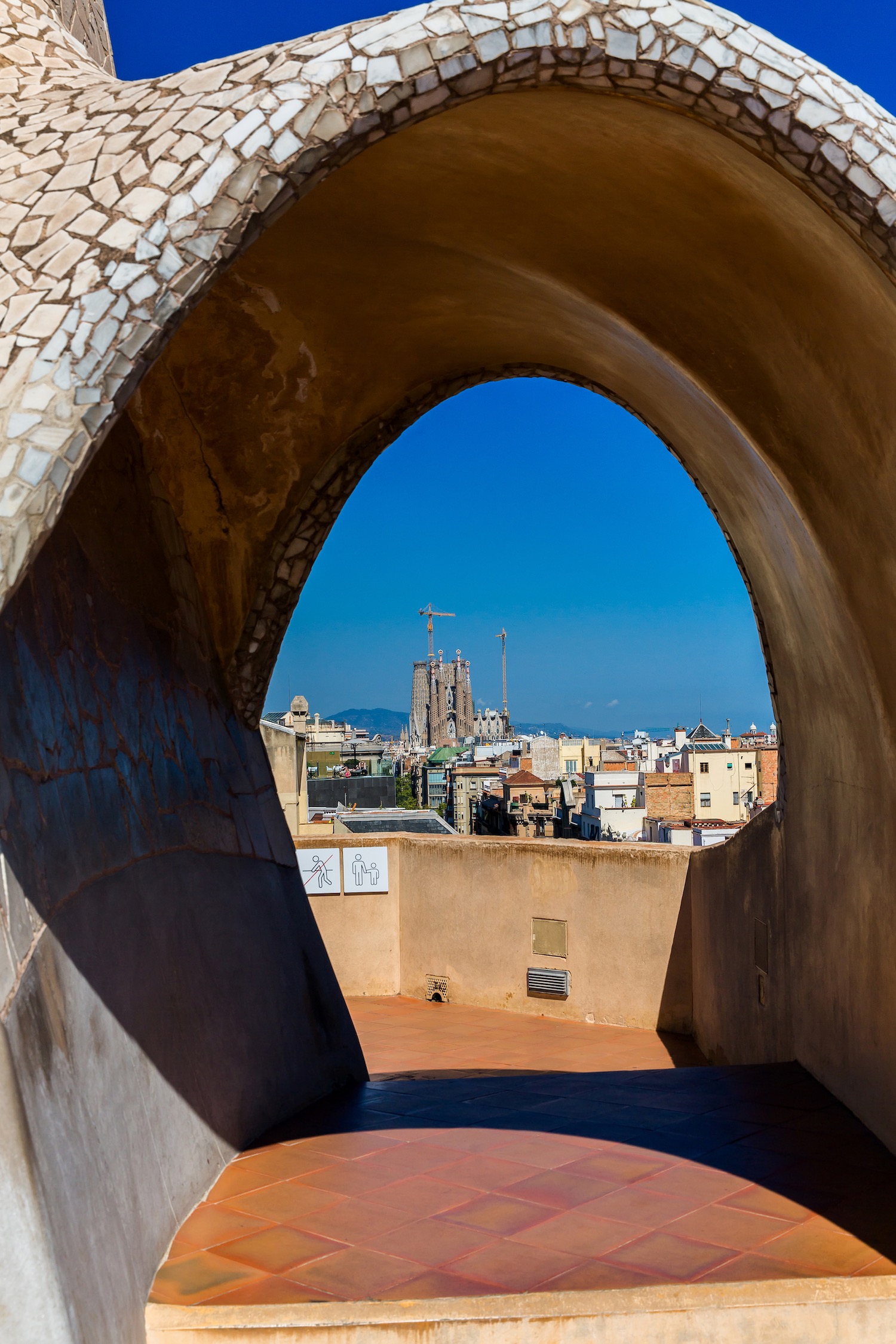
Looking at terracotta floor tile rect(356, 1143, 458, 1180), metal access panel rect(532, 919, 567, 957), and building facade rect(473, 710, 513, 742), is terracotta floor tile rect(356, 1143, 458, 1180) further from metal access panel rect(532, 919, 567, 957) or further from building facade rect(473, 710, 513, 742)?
building facade rect(473, 710, 513, 742)

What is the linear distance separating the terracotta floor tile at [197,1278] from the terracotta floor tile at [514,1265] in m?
0.63

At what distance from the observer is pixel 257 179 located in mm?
3217

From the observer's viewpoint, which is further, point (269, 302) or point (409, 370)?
point (409, 370)

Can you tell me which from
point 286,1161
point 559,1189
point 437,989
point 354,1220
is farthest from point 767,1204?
point 437,989

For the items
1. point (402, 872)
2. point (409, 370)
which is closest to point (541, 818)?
point (402, 872)

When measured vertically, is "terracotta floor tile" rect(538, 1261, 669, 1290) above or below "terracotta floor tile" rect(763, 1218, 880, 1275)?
above

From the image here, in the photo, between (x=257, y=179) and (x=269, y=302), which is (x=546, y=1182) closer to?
(x=257, y=179)

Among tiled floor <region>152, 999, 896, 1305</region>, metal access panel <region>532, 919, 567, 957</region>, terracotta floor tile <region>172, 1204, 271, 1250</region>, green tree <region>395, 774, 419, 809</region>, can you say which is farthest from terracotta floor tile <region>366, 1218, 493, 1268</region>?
green tree <region>395, 774, 419, 809</region>

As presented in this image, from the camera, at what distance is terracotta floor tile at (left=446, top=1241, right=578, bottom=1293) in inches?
133

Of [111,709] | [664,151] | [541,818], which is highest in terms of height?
[664,151]

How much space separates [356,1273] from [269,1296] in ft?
0.91

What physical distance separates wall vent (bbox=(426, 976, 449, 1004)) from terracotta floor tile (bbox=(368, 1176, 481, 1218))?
19.1ft

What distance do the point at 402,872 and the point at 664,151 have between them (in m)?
7.51

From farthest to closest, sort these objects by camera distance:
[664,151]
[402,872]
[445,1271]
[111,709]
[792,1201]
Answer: [402,872] → [111,709] → [792,1201] → [664,151] → [445,1271]
